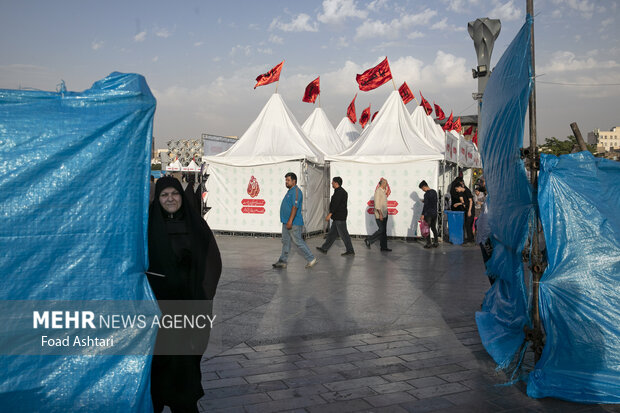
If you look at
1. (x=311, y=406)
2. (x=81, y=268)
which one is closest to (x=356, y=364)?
(x=311, y=406)

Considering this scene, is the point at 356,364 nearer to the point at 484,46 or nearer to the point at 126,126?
the point at 126,126

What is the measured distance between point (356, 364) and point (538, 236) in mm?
1949

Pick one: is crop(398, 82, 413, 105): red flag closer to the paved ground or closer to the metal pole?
the paved ground

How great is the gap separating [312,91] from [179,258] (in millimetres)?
17037

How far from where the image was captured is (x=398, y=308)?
6.66m

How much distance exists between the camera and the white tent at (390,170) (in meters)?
14.6

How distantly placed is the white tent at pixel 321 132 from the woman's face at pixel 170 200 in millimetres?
17178

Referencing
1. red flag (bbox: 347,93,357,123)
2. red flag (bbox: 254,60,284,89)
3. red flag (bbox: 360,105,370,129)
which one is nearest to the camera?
red flag (bbox: 254,60,284,89)

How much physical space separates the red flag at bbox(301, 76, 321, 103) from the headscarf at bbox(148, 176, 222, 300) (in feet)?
54.7

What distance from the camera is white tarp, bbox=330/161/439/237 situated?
1468cm

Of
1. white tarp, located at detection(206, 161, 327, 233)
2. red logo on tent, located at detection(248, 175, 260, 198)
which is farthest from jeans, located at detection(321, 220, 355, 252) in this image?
red logo on tent, located at detection(248, 175, 260, 198)

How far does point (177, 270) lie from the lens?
125 inches

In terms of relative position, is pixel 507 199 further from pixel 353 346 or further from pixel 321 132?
pixel 321 132

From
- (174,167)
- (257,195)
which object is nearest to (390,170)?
(257,195)
